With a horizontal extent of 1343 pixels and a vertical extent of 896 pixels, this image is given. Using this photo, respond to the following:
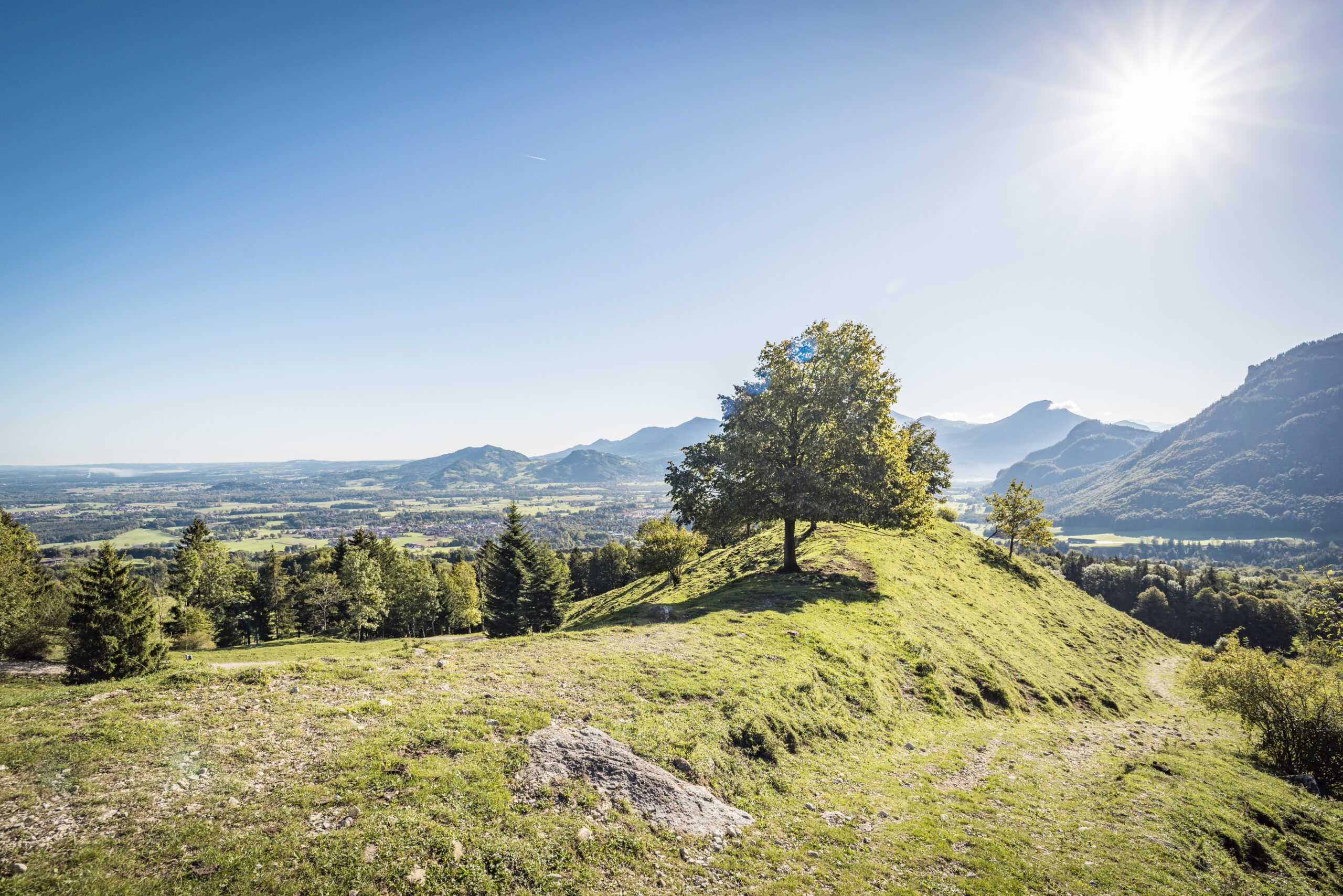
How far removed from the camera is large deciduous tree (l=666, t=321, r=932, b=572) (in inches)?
1384

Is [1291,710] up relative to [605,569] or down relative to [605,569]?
up

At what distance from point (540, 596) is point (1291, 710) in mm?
61688

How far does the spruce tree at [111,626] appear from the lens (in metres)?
26.0

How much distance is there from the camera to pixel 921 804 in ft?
50.2

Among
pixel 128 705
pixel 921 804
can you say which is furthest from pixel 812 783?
pixel 128 705

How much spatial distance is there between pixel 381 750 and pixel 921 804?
53.0 feet

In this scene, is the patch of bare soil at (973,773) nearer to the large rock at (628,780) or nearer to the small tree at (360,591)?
the large rock at (628,780)

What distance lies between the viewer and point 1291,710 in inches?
938

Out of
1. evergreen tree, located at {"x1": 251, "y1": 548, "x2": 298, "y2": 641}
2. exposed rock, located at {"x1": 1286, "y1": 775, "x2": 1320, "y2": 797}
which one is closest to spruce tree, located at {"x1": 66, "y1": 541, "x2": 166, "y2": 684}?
evergreen tree, located at {"x1": 251, "y1": 548, "x2": 298, "y2": 641}

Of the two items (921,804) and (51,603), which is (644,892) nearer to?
(921,804)

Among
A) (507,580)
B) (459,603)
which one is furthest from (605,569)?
(507,580)

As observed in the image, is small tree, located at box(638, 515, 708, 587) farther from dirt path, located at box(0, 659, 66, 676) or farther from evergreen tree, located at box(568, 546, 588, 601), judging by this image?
evergreen tree, located at box(568, 546, 588, 601)

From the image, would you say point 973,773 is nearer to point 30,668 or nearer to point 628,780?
point 628,780

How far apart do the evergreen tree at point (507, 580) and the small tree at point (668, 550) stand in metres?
15.1
